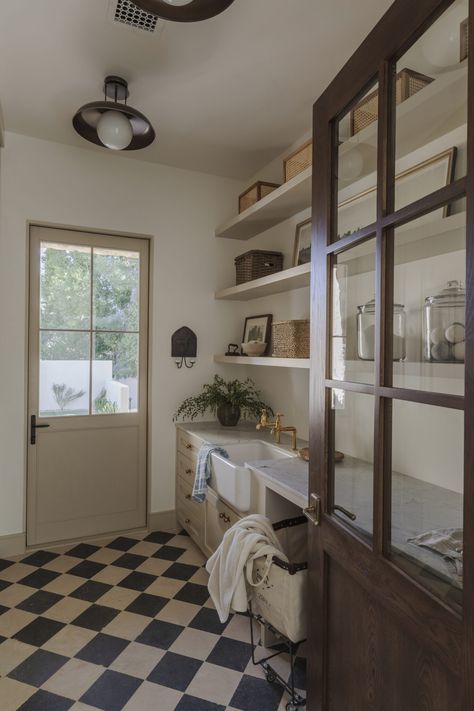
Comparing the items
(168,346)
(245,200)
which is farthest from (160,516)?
(245,200)

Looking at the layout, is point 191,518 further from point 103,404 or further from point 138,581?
point 103,404

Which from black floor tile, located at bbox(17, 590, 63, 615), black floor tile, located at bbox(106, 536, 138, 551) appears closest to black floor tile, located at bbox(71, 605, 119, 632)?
black floor tile, located at bbox(17, 590, 63, 615)

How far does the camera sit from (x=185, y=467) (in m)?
3.15

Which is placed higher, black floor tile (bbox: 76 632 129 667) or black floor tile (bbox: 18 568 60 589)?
black floor tile (bbox: 18 568 60 589)

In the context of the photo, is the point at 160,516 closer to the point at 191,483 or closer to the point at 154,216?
the point at 191,483

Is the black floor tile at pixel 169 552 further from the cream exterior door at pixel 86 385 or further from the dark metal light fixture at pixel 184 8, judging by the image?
the dark metal light fixture at pixel 184 8

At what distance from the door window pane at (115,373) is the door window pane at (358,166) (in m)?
2.28

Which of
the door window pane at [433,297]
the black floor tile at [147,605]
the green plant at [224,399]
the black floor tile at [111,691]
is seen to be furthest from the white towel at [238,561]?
the green plant at [224,399]

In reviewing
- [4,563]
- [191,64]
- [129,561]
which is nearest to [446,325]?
[191,64]

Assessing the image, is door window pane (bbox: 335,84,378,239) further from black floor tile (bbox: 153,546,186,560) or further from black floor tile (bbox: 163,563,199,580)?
black floor tile (bbox: 153,546,186,560)

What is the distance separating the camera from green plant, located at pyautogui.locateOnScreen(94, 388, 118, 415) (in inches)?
126

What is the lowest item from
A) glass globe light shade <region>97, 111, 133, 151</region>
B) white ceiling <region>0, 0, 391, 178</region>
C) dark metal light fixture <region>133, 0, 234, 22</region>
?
glass globe light shade <region>97, 111, 133, 151</region>

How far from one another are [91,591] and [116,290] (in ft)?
6.46

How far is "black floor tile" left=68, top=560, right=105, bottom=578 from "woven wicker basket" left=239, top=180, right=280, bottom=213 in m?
2.55
